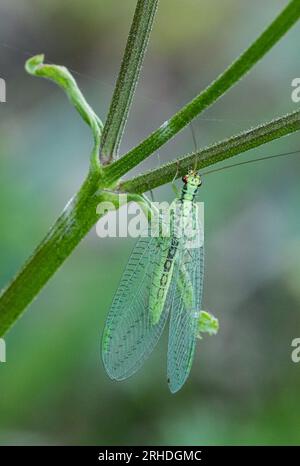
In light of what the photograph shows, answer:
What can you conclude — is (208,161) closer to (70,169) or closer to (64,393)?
(64,393)

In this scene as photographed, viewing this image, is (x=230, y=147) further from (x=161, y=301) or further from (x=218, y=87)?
(x=161, y=301)

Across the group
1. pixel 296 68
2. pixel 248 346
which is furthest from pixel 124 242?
pixel 296 68

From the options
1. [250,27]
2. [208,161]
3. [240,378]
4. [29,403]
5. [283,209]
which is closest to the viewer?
[208,161]

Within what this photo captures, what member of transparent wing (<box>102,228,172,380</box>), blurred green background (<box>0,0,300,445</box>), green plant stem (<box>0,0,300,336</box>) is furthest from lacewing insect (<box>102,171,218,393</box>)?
blurred green background (<box>0,0,300,445</box>)

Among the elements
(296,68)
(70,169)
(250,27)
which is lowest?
(70,169)

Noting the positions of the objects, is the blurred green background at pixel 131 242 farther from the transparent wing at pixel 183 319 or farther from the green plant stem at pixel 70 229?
the green plant stem at pixel 70 229

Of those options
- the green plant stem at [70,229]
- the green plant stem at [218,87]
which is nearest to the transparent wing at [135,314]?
the green plant stem at [70,229]
